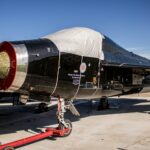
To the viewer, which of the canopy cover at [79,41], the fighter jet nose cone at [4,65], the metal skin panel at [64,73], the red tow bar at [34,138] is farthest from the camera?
the canopy cover at [79,41]

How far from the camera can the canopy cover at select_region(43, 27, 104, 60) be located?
29.5 feet

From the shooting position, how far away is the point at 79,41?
943 cm

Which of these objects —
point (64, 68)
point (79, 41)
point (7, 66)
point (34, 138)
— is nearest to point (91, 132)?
point (34, 138)

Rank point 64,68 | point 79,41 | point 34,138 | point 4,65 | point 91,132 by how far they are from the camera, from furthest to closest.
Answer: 1. point 91,132
2. point 79,41
3. point 64,68
4. point 34,138
5. point 4,65

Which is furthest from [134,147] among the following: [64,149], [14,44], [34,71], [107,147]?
[14,44]

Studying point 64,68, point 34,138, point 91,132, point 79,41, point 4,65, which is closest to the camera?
point 4,65

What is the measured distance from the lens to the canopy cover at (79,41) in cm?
899

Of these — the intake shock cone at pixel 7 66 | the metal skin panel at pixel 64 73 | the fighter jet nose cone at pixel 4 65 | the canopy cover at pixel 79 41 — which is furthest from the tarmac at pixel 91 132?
the canopy cover at pixel 79 41

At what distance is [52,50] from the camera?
337 inches

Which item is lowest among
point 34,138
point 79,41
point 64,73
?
point 34,138

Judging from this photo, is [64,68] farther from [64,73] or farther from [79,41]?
[79,41]

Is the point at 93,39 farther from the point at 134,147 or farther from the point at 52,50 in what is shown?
the point at 134,147

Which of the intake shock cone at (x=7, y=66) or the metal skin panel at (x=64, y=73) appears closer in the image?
the intake shock cone at (x=7, y=66)

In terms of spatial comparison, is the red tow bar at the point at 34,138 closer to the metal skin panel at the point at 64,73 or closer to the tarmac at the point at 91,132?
the tarmac at the point at 91,132
